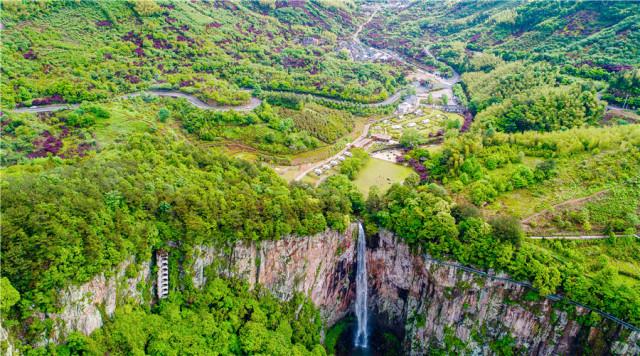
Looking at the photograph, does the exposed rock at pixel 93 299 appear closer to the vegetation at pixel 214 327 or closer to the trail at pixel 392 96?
the vegetation at pixel 214 327

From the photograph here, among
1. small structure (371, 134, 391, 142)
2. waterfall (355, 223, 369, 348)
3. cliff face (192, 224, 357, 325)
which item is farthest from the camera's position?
small structure (371, 134, 391, 142)

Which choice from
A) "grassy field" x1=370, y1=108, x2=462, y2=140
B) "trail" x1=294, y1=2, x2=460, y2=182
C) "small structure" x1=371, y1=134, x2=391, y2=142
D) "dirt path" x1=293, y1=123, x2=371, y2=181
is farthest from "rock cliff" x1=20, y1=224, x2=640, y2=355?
"grassy field" x1=370, y1=108, x2=462, y2=140

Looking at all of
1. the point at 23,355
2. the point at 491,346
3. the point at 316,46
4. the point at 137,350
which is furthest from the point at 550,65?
the point at 23,355

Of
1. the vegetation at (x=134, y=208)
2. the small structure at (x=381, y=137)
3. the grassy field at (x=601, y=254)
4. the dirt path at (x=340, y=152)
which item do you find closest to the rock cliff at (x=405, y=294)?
the vegetation at (x=134, y=208)

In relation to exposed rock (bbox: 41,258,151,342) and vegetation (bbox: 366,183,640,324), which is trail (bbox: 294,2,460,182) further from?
exposed rock (bbox: 41,258,151,342)

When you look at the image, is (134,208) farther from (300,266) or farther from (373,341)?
(373,341)

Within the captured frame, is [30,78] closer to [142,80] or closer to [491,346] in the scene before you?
[142,80]

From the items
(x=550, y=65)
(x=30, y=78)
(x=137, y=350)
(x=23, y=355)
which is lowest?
(x=137, y=350)
